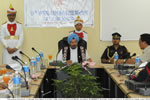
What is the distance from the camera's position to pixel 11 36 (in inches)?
223

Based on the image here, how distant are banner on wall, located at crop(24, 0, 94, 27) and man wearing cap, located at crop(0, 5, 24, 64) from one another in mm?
316

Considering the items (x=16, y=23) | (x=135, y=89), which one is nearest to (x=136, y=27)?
(x=16, y=23)

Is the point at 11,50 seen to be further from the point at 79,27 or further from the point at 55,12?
the point at 79,27

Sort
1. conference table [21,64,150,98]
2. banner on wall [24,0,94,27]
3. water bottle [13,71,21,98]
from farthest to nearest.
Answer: banner on wall [24,0,94,27] → conference table [21,64,150,98] → water bottle [13,71,21,98]

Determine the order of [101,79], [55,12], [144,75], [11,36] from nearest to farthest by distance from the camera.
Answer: [144,75]
[101,79]
[11,36]
[55,12]

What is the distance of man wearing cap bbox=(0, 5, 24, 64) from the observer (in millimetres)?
5523

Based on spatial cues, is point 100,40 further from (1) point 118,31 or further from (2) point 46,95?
(2) point 46,95

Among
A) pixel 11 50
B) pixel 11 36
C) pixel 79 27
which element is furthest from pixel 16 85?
pixel 11 36

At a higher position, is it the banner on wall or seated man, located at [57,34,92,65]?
the banner on wall

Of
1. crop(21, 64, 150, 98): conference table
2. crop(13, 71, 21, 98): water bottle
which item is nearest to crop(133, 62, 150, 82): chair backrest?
crop(21, 64, 150, 98): conference table

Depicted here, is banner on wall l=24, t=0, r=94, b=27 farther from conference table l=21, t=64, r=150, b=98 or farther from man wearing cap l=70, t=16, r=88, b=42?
conference table l=21, t=64, r=150, b=98

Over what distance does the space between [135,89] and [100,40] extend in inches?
139

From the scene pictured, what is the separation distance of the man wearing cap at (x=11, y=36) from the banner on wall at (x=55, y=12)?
0.32m

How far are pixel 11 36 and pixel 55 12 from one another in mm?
1189
